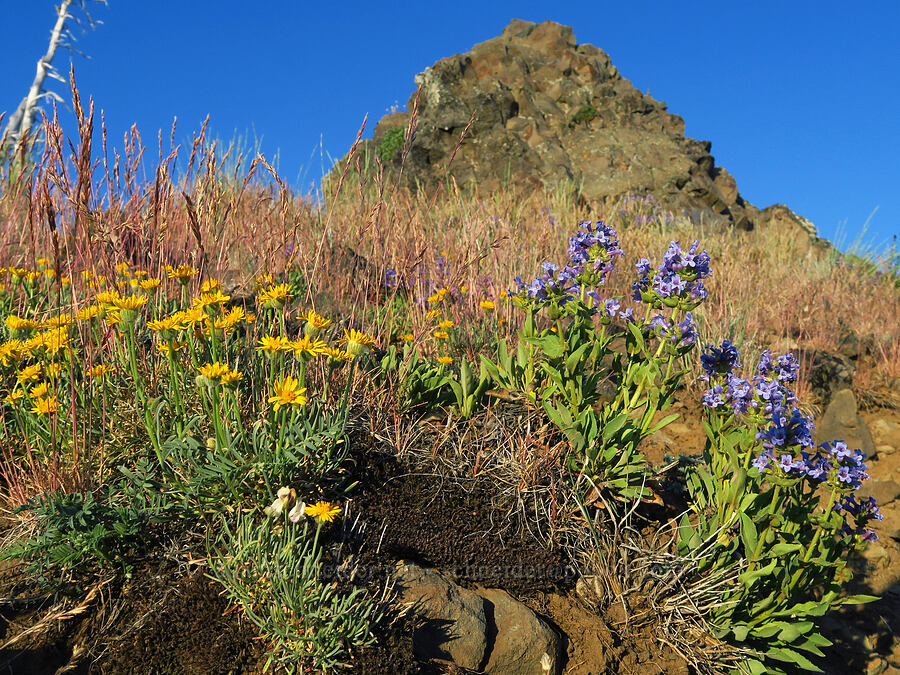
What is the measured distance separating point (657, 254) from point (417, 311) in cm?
455

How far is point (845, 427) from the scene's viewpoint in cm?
491

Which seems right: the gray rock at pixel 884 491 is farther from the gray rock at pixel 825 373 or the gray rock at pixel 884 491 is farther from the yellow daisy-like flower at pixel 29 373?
the yellow daisy-like flower at pixel 29 373

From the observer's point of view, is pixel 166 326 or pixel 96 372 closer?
pixel 166 326

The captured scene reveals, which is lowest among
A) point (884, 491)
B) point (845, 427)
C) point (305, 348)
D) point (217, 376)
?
point (217, 376)

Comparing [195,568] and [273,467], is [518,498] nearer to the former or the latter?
[273,467]

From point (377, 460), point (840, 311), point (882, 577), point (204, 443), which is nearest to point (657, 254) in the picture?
point (840, 311)

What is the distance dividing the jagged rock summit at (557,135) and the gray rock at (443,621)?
852cm

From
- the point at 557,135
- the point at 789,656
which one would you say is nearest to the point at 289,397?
the point at 789,656

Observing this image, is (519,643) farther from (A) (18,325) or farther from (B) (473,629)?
(A) (18,325)

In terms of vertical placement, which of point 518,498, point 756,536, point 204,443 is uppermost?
point 756,536

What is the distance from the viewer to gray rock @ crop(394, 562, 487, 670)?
6.58 feet

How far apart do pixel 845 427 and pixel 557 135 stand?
9.46 m

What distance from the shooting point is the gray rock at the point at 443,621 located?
2006 millimetres

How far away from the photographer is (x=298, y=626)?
5.89 ft
